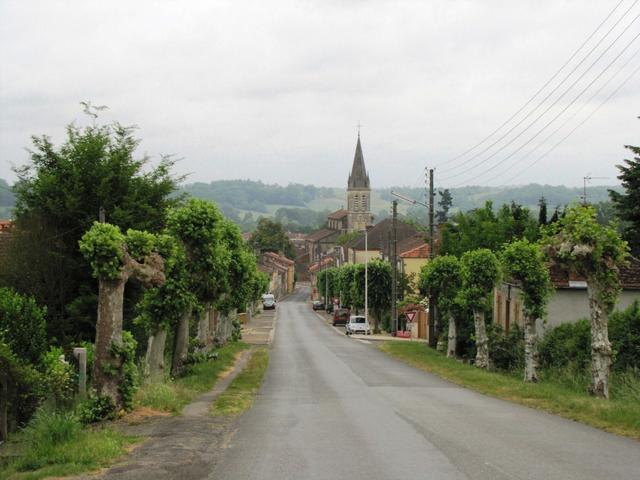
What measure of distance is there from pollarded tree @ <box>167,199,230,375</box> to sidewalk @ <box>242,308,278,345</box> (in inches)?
1116

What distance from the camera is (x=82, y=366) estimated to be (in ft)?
52.0

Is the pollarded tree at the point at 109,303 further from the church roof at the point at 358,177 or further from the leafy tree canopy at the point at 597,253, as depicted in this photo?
the church roof at the point at 358,177

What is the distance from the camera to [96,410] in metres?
14.5

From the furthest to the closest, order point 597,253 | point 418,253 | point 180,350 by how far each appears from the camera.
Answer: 1. point 418,253
2. point 180,350
3. point 597,253

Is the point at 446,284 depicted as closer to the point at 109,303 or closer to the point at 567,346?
the point at 567,346

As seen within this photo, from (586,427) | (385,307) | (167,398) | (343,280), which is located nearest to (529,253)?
(586,427)

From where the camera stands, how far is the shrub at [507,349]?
1287 inches

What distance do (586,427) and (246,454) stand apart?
6875mm

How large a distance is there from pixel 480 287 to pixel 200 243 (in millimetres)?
13416

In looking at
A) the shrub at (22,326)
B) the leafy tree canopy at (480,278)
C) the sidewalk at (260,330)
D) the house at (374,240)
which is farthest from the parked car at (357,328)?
the shrub at (22,326)

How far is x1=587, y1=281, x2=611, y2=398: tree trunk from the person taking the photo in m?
20.3

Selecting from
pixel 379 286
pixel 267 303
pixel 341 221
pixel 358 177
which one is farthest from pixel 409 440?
pixel 341 221

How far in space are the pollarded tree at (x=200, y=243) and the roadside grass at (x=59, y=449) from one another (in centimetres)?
930

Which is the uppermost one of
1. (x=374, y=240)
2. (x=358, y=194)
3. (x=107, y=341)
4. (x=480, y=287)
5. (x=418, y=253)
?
(x=358, y=194)
